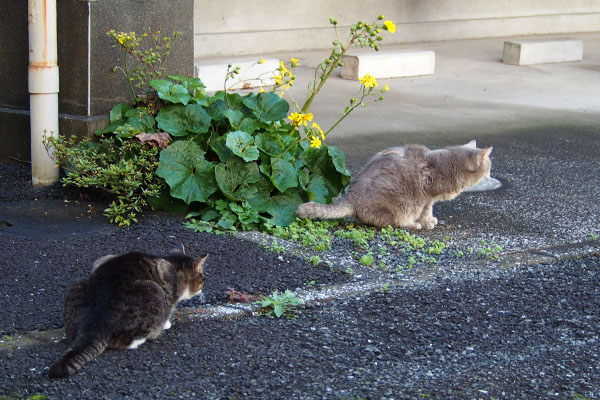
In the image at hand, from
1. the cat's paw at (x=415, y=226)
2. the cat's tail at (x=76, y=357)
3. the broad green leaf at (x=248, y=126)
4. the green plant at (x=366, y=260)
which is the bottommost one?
the cat's tail at (x=76, y=357)

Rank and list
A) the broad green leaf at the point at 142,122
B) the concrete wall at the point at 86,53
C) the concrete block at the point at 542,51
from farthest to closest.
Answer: the concrete block at the point at 542,51 < the concrete wall at the point at 86,53 < the broad green leaf at the point at 142,122

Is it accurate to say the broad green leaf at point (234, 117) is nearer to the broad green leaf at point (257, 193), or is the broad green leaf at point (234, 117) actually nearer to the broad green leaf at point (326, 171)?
the broad green leaf at point (257, 193)

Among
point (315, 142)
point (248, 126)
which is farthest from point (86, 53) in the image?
point (315, 142)

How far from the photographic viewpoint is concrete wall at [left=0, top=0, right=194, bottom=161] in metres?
6.00

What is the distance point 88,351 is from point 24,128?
11.3 feet

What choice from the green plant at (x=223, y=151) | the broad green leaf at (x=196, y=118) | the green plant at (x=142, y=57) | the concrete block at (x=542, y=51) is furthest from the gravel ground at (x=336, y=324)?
the concrete block at (x=542, y=51)

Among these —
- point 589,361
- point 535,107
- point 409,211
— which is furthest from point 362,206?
point 535,107

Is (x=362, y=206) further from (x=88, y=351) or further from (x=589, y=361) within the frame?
(x=88, y=351)

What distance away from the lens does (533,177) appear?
744cm

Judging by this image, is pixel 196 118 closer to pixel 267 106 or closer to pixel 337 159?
pixel 267 106

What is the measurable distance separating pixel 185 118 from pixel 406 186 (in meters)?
1.60

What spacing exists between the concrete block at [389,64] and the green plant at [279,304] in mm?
7695

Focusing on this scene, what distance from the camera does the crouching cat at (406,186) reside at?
18.5 ft

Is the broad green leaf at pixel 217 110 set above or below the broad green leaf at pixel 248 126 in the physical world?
above
